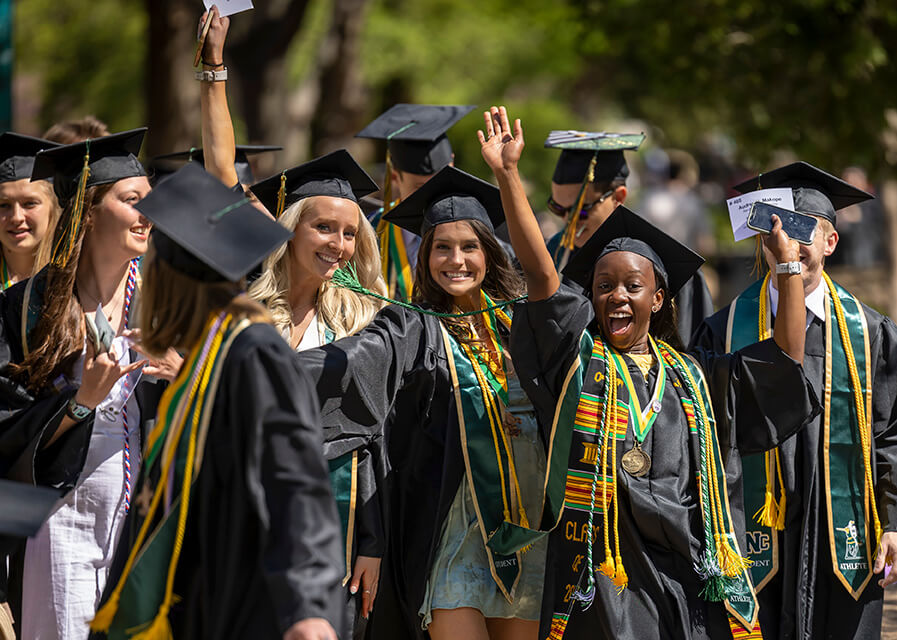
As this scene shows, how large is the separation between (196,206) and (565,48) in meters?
17.1

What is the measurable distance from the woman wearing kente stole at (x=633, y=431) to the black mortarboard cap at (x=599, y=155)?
1.95 meters

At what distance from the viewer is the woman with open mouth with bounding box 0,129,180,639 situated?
14.6ft

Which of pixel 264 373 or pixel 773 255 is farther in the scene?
pixel 773 255

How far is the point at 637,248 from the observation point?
4.75 metres

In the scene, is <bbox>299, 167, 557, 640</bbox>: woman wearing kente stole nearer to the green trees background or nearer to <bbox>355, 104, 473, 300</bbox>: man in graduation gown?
<bbox>355, 104, 473, 300</bbox>: man in graduation gown

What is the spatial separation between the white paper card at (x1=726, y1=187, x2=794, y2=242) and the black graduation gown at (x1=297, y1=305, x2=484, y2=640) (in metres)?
1.18

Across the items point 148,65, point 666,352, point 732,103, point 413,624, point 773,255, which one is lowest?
point 413,624

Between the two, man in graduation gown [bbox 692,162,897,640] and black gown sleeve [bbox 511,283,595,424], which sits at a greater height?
black gown sleeve [bbox 511,283,595,424]

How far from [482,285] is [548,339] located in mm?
771

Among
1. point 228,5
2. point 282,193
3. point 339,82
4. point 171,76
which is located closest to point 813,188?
point 282,193

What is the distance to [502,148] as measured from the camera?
4289 mm

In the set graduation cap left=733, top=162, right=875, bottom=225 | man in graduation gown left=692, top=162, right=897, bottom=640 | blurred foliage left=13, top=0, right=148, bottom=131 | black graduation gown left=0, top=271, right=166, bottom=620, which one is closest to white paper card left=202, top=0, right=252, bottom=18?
black graduation gown left=0, top=271, right=166, bottom=620

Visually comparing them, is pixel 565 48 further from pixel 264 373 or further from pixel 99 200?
pixel 264 373

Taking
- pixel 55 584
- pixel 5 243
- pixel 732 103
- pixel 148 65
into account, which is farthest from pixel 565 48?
pixel 55 584
